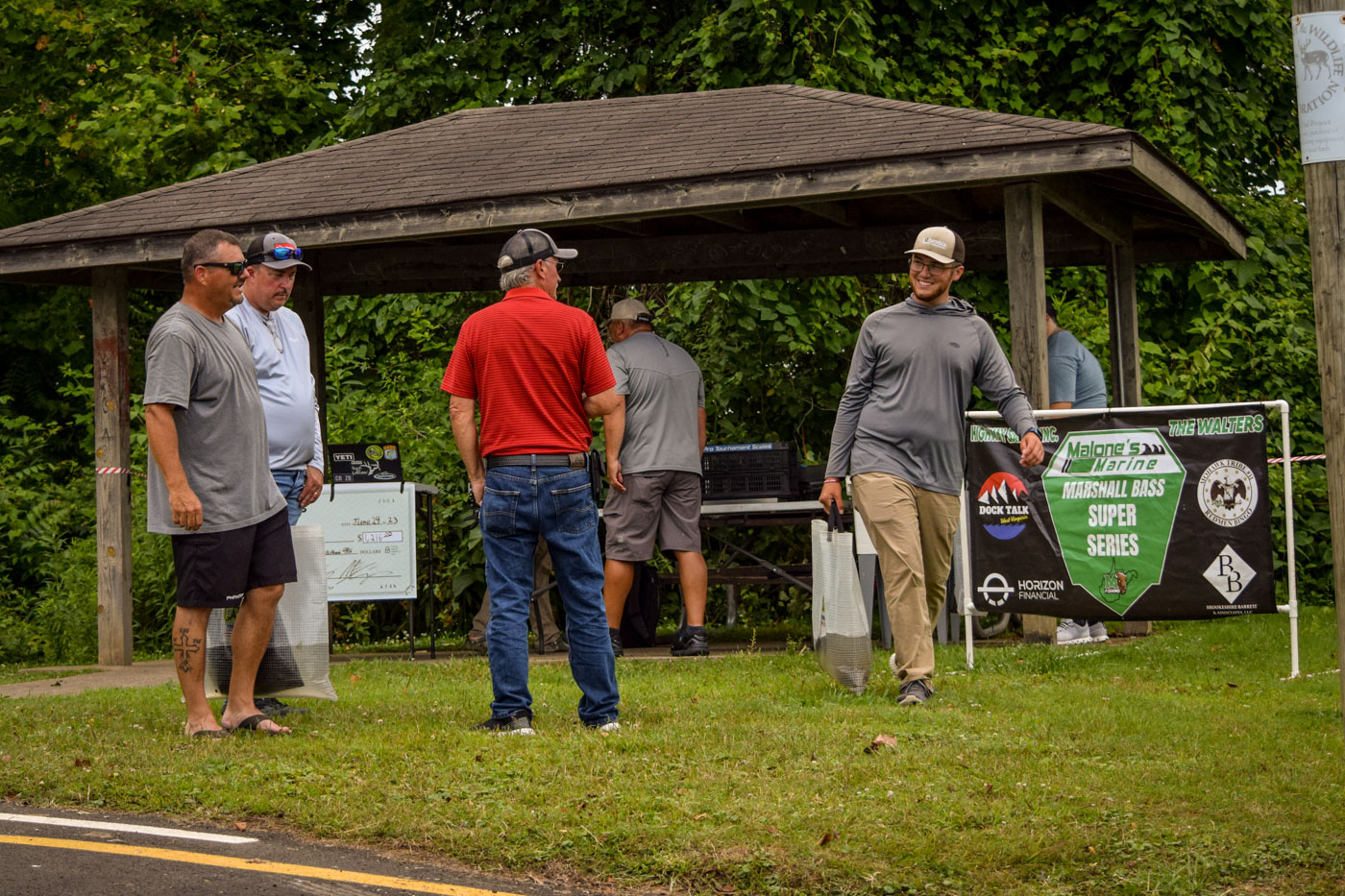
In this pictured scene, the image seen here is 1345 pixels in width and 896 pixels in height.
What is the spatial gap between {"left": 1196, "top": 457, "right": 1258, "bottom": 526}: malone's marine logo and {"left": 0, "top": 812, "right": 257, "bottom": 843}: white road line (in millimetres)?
5452

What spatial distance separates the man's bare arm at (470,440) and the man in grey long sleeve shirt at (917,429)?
5.56ft

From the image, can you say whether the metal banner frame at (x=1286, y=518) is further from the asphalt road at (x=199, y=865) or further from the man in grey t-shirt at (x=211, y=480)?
the asphalt road at (x=199, y=865)

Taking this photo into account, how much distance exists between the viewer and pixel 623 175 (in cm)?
1016

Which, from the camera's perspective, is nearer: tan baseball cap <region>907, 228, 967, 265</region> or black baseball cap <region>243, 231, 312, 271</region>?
black baseball cap <region>243, 231, 312, 271</region>

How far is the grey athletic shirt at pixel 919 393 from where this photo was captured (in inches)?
284

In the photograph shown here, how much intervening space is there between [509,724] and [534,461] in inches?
43.2

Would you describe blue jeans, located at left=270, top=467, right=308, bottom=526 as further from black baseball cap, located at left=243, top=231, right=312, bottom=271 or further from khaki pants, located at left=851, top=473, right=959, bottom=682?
khaki pants, located at left=851, top=473, right=959, bottom=682

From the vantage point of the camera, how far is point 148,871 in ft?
15.2

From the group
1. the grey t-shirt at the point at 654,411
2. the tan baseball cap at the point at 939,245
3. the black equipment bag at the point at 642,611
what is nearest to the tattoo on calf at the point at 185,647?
the tan baseball cap at the point at 939,245

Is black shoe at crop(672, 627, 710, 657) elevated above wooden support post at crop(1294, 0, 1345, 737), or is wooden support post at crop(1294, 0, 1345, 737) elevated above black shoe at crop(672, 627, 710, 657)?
wooden support post at crop(1294, 0, 1345, 737)

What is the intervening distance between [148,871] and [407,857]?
75 cm

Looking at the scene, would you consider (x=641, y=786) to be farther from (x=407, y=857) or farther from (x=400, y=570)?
(x=400, y=570)

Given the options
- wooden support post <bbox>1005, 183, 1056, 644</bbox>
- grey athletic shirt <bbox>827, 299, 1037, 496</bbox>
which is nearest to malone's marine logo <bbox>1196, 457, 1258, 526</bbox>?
wooden support post <bbox>1005, 183, 1056, 644</bbox>

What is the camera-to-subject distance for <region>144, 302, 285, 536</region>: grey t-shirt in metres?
6.33
